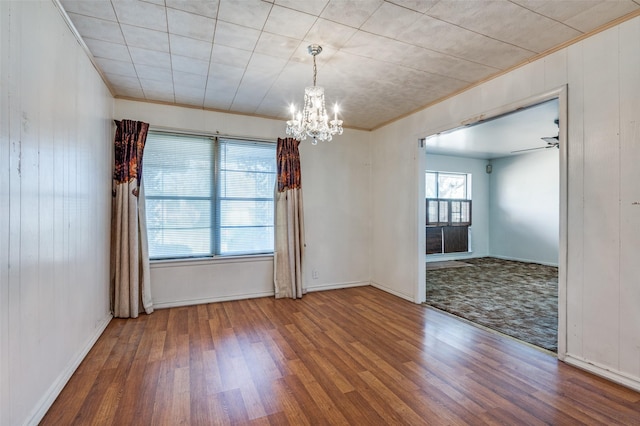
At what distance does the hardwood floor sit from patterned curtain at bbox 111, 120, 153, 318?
292mm

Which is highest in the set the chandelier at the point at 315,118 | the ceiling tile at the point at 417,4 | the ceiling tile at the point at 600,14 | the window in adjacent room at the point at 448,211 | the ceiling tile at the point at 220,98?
the ceiling tile at the point at 220,98

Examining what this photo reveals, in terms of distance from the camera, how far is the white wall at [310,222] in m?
3.99

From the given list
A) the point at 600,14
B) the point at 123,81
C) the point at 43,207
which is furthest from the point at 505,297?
the point at 123,81

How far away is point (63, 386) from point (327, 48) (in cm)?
332

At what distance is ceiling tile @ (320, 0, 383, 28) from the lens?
2.05m

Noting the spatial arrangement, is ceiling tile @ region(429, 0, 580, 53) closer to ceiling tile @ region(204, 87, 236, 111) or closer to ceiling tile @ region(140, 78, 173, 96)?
ceiling tile @ region(204, 87, 236, 111)

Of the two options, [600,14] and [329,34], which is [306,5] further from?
[600,14]

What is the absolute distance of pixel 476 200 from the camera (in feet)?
27.1

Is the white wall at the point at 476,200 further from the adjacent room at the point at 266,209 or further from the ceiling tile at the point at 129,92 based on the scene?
the ceiling tile at the point at 129,92

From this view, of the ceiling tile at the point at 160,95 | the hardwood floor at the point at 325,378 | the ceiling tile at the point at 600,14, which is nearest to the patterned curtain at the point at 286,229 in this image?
the hardwood floor at the point at 325,378

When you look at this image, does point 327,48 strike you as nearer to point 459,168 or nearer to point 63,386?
point 63,386

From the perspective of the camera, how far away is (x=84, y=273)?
2.66m

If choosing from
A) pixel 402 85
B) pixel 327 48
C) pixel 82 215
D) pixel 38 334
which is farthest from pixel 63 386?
pixel 402 85

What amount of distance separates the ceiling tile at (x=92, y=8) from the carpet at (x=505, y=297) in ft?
14.6
